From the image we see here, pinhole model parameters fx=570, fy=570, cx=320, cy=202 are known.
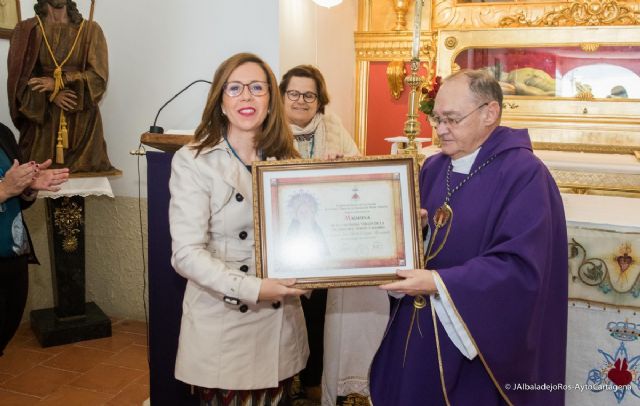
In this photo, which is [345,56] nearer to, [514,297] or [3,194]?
[3,194]

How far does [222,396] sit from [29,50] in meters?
3.01

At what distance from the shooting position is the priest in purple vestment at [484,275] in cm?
192

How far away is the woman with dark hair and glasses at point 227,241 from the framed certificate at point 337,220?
16 centimetres

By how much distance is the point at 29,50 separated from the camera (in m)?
3.96

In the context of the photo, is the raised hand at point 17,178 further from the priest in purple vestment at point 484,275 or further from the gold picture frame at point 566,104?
the gold picture frame at point 566,104

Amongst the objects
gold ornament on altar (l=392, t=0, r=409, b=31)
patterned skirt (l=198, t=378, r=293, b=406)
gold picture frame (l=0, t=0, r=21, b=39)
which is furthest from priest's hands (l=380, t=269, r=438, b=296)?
gold ornament on altar (l=392, t=0, r=409, b=31)

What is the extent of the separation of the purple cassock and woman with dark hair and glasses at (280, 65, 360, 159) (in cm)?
107

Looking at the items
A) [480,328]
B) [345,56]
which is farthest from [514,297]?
[345,56]

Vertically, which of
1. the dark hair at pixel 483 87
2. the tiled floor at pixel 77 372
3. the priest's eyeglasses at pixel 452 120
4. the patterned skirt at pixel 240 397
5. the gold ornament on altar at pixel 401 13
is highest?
the gold ornament on altar at pixel 401 13

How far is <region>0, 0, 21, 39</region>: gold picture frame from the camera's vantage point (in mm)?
4406

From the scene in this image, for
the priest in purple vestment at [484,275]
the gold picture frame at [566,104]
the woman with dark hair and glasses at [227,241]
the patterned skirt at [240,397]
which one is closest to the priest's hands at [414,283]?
the priest in purple vestment at [484,275]

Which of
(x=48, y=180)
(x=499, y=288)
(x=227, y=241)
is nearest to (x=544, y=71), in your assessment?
(x=499, y=288)

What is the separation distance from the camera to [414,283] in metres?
1.94

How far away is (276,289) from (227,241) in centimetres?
31
